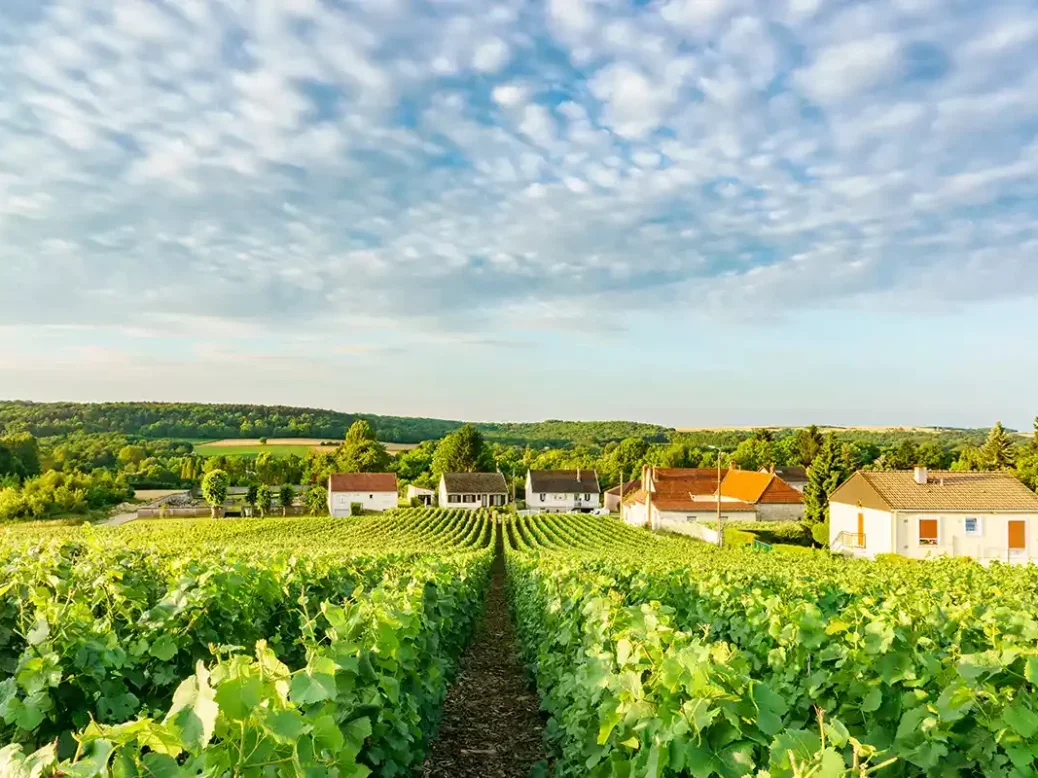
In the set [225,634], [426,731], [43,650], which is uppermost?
[43,650]

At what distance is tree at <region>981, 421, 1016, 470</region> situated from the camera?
6303 cm

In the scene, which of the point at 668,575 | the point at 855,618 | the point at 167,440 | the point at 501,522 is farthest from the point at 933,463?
the point at 167,440

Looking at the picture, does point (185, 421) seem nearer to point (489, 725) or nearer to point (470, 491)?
point (470, 491)

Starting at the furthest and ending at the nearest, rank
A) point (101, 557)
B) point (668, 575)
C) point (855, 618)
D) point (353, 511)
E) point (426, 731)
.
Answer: point (353, 511) → point (668, 575) → point (101, 557) → point (426, 731) → point (855, 618)

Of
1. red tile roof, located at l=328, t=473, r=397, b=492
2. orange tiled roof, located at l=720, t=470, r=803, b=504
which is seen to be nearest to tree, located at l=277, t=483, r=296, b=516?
red tile roof, located at l=328, t=473, r=397, b=492

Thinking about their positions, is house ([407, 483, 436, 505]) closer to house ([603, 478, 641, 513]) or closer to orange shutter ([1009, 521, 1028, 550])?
house ([603, 478, 641, 513])

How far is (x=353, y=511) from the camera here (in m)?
71.6

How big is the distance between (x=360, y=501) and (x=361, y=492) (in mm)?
928

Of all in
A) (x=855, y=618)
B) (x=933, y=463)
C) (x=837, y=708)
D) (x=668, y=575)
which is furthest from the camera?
(x=933, y=463)

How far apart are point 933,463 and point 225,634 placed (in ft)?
311

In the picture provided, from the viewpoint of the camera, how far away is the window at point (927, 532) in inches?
1237

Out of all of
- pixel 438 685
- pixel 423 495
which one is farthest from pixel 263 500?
pixel 438 685

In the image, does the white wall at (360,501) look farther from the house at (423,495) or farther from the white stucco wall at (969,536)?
the white stucco wall at (969,536)

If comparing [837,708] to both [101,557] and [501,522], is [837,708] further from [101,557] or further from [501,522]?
[501,522]
